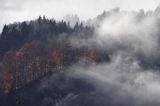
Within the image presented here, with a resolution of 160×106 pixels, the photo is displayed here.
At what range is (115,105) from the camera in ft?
655

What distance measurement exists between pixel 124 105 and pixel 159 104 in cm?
1695

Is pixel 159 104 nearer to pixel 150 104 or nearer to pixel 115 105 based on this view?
pixel 150 104

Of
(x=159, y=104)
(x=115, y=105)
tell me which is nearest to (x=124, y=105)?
(x=115, y=105)

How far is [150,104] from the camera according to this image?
199875mm

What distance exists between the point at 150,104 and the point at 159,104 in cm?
444

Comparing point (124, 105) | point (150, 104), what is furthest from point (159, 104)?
point (124, 105)

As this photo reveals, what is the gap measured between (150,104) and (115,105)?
677 inches

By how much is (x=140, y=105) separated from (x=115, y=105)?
40.1ft

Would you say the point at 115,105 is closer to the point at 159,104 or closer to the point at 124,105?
the point at 124,105

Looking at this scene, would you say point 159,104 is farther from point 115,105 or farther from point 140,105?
point 115,105

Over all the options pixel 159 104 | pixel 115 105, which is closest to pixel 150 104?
pixel 159 104

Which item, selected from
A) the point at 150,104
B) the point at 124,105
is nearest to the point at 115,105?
the point at 124,105

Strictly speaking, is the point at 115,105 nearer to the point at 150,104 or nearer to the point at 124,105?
the point at 124,105

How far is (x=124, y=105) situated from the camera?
653 ft
